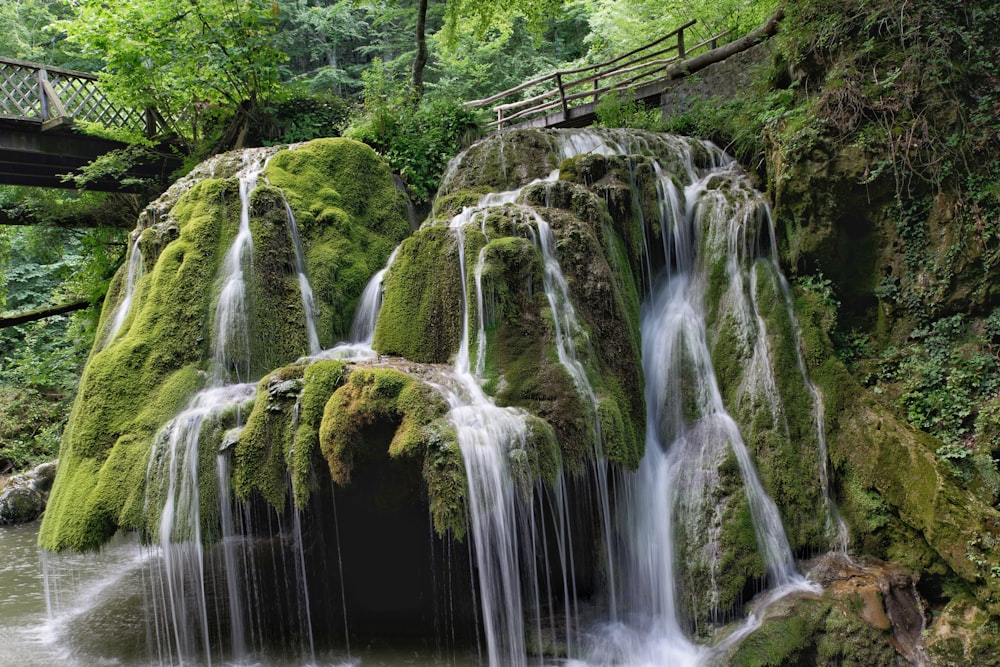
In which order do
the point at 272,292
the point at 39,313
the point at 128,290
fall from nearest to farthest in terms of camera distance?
the point at 272,292 < the point at 128,290 < the point at 39,313

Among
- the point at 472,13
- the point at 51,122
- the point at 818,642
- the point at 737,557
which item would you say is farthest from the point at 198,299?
the point at 472,13

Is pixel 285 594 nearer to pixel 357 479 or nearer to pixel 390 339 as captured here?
pixel 357 479

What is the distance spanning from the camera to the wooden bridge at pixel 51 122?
35.9ft

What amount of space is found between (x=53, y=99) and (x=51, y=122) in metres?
0.41

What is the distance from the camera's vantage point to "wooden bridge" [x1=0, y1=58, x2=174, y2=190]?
1093cm

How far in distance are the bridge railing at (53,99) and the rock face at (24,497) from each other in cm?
615

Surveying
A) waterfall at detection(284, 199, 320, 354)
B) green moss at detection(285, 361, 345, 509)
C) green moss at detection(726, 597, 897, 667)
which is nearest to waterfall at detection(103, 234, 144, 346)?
waterfall at detection(284, 199, 320, 354)

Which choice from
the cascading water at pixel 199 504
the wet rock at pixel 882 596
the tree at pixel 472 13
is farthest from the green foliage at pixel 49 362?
the wet rock at pixel 882 596

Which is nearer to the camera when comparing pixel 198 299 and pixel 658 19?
pixel 198 299

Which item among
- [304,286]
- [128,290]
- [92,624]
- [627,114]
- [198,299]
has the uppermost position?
[627,114]

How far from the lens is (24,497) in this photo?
1084cm

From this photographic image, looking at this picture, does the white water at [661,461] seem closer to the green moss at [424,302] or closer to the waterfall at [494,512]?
the waterfall at [494,512]

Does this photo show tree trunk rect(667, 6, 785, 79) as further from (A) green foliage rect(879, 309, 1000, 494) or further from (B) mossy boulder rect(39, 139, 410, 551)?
(B) mossy boulder rect(39, 139, 410, 551)

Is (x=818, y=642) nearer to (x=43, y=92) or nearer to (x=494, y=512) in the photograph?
(x=494, y=512)
